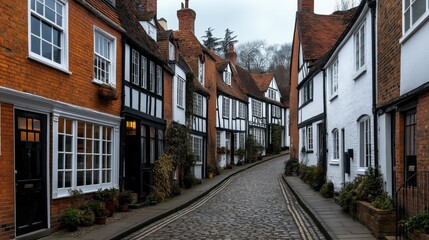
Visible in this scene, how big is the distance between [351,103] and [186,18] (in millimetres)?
18692

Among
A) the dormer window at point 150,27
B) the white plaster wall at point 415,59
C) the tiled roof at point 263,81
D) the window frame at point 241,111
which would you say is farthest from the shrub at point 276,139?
the white plaster wall at point 415,59

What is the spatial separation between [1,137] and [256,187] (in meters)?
14.6

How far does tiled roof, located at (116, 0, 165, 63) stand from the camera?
1434 centimetres

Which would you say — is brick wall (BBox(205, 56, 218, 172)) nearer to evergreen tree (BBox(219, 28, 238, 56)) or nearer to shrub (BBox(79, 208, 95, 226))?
shrub (BBox(79, 208, 95, 226))

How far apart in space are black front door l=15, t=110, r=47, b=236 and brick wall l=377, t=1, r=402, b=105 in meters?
7.29

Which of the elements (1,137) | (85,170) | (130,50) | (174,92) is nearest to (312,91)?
(174,92)

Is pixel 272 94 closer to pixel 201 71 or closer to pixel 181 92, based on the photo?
pixel 201 71

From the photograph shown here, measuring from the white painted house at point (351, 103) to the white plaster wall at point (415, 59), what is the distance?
267cm

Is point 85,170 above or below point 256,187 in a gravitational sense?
above

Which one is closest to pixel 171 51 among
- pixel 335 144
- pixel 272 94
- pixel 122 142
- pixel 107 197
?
pixel 122 142

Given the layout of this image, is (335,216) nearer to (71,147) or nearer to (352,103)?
(352,103)

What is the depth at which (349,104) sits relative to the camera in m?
13.4

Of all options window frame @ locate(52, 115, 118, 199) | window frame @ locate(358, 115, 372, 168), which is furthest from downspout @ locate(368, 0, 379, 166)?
window frame @ locate(52, 115, 118, 199)

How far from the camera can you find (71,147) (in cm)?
1040
